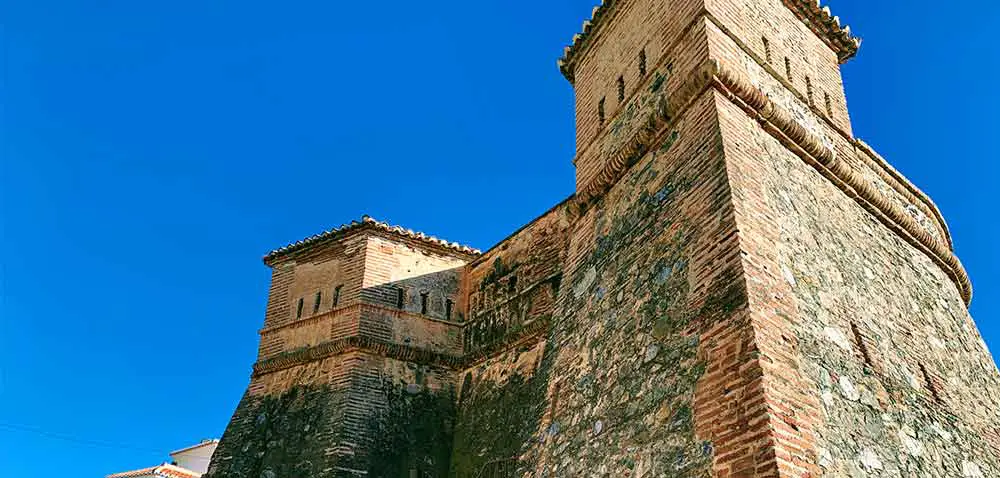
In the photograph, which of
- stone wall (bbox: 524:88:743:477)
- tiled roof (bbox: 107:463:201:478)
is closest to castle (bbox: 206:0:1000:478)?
stone wall (bbox: 524:88:743:477)

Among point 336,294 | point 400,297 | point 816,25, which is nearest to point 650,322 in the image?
point 816,25

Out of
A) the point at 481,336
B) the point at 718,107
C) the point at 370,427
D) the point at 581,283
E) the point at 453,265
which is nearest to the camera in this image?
the point at 718,107

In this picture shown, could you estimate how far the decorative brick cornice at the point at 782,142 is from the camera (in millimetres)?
7461

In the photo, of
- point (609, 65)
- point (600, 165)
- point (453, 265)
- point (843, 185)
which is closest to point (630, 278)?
point (600, 165)

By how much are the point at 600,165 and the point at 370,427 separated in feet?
17.8

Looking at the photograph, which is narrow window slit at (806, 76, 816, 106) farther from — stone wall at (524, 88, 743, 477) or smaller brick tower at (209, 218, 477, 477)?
smaller brick tower at (209, 218, 477, 477)

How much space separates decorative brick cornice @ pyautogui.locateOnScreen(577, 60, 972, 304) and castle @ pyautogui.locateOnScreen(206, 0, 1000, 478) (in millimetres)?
29

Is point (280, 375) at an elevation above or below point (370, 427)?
above

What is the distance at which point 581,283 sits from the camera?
8266mm

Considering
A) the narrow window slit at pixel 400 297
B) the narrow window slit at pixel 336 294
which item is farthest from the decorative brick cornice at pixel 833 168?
the narrow window slit at pixel 336 294

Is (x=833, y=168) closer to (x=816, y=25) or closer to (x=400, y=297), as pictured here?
(x=816, y=25)

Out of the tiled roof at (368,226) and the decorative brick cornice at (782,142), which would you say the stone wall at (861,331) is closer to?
the decorative brick cornice at (782,142)

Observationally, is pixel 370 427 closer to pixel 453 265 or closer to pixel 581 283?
pixel 453 265

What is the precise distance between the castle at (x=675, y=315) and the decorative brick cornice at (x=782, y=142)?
29 millimetres
